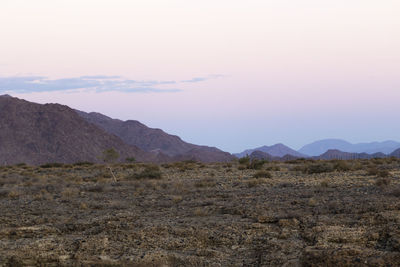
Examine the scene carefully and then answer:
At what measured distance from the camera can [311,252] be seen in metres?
8.55

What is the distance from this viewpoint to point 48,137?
113250 mm

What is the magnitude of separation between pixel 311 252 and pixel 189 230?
309 centimetres

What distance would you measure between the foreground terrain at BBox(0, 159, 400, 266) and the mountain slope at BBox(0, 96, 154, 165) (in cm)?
8898

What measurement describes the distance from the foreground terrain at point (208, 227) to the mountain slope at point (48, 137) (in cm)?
8898

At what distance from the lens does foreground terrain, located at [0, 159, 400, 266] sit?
8.81 metres

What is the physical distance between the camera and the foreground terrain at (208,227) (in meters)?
8.81

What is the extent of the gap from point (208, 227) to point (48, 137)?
10826cm

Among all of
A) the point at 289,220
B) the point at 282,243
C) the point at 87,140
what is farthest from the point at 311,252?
the point at 87,140

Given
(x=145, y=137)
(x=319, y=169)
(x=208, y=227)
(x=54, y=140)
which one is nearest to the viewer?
(x=208, y=227)

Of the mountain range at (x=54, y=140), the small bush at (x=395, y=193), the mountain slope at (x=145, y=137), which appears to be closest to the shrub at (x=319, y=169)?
the small bush at (x=395, y=193)

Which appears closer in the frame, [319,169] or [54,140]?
[319,169]

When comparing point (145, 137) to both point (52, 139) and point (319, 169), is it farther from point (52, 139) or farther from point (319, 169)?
point (319, 169)

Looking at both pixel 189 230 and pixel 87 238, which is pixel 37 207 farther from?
pixel 189 230

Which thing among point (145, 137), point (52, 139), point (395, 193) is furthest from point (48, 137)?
point (395, 193)
